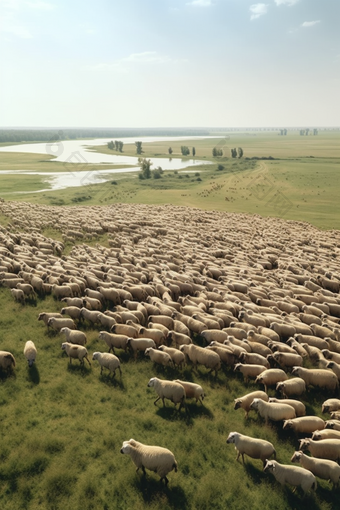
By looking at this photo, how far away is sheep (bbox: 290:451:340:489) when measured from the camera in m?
8.70

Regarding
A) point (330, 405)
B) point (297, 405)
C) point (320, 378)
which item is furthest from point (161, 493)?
point (320, 378)

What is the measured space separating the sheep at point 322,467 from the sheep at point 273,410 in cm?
162

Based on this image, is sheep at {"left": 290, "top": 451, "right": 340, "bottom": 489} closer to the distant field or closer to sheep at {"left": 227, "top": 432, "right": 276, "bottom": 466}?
sheep at {"left": 227, "top": 432, "right": 276, "bottom": 466}

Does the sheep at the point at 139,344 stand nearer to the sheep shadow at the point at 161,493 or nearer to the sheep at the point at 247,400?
the sheep at the point at 247,400

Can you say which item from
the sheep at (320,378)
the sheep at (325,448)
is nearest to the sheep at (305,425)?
the sheep at (325,448)

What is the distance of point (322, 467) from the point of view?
8828 millimetres

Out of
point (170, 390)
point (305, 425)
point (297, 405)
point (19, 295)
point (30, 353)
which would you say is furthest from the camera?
point (19, 295)

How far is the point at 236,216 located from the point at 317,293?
85.0 feet

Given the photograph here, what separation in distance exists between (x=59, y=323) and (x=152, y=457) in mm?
8894

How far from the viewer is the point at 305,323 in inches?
669

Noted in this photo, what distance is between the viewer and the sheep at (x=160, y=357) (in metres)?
13.2

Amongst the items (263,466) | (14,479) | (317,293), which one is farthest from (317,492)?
(317,293)

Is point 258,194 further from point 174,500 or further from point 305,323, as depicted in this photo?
point 174,500

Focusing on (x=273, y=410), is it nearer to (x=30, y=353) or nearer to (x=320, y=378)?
(x=320, y=378)
